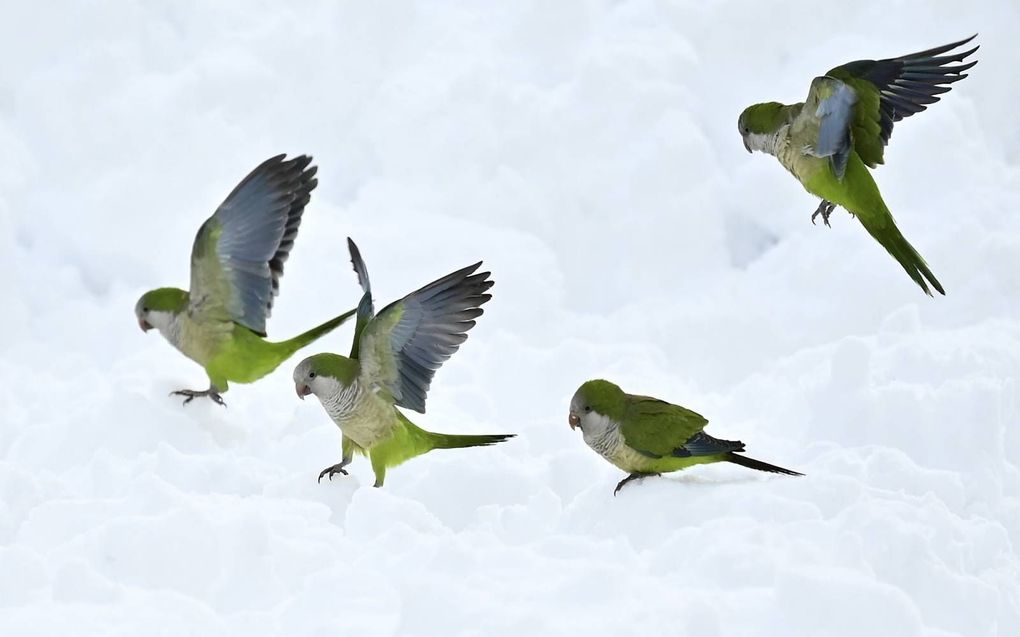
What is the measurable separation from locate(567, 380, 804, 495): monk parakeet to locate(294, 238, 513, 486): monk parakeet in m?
0.64

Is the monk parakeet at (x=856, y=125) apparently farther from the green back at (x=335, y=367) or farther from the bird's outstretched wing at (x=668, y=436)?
the green back at (x=335, y=367)

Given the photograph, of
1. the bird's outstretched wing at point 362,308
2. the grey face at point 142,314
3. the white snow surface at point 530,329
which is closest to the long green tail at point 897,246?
the white snow surface at point 530,329

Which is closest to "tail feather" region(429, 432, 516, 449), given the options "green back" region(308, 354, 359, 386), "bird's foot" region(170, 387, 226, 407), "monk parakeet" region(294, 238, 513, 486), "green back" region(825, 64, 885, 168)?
"monk parakeet" region(294, 238, 513, 486)

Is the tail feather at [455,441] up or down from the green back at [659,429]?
up

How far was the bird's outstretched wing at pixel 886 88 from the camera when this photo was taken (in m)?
4.32

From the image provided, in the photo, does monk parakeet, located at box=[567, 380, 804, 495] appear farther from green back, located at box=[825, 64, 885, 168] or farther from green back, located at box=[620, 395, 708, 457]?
green back, located at box=[825, 64, 885, 168]

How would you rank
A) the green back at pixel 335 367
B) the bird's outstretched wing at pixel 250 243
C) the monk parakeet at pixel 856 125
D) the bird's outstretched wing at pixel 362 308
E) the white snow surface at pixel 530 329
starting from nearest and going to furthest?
the white snow surface at pixel 530 329 → the monk parakeet at pixel 856 125 → the green back at pixel 335 367 → the bird's outstretched wing at pixel 362 308 → the bird's outstretched wing at pixel 250 243

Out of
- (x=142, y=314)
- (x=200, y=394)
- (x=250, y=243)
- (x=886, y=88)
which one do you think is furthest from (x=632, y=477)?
(x=142, y=314)

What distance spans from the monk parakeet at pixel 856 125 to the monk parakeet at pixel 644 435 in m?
0.90

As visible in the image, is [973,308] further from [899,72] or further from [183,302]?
[183,302]

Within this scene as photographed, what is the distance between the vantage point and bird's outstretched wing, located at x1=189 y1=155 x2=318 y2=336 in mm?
5828

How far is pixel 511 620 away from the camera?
355cm

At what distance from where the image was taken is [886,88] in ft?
14.4

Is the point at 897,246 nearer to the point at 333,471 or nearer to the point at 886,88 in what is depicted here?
the point at 886,88
